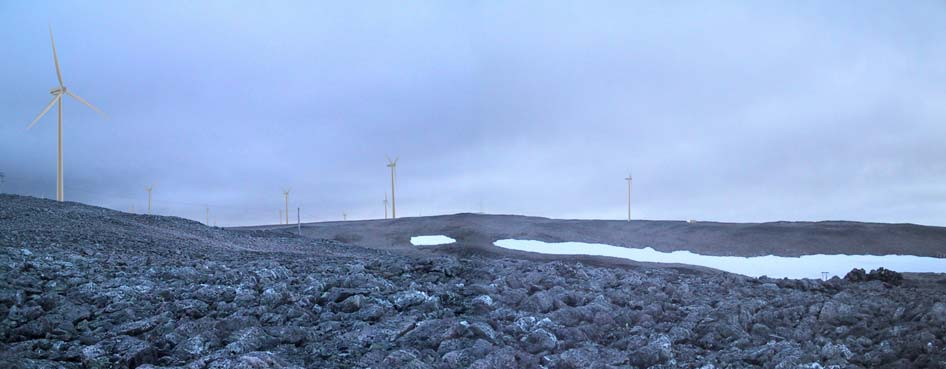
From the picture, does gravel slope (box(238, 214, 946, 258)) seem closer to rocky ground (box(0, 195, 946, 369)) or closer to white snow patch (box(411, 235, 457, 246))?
white snow patch (box(411, 235, 457, 246))

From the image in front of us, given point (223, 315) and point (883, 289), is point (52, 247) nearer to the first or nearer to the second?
point (223, 315)

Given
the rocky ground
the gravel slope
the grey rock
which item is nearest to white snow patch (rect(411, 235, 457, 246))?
the gravel slope

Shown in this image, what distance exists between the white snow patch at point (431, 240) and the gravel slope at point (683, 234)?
0.37 meters

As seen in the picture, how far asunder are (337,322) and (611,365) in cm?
342

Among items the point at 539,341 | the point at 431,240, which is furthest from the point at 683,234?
the point at 539,341

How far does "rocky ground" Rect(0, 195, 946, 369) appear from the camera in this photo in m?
6.85

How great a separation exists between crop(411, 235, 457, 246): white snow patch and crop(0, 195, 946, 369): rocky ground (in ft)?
40.2

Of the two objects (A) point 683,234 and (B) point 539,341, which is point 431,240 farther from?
(B) point 539,341

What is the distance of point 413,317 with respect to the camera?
319 inches

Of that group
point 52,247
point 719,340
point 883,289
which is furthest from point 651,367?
point 52,247

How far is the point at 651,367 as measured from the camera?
23.1 ft

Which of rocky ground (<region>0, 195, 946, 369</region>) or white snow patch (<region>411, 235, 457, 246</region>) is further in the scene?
white snow patch (<region>411, 235, 457, 246</region>)

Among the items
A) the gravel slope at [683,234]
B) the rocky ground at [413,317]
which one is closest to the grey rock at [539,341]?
the rocky ground at [413,317]

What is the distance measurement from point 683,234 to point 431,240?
1106 cm
